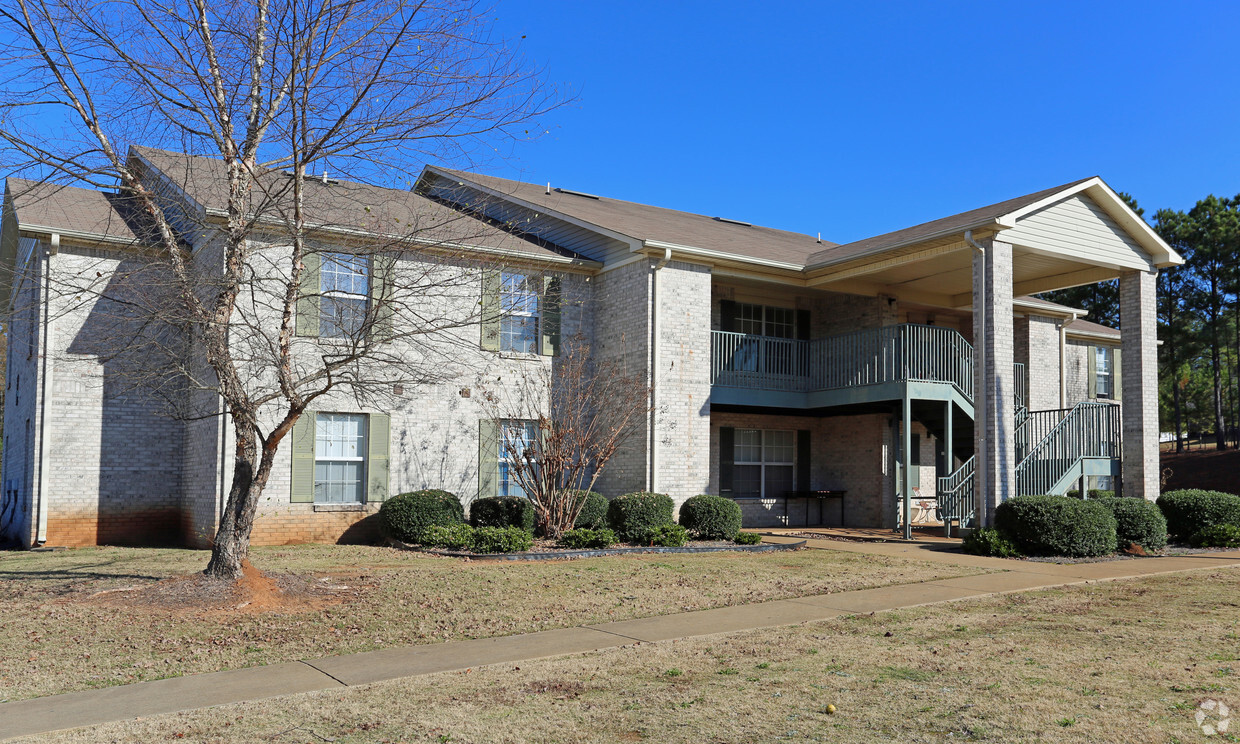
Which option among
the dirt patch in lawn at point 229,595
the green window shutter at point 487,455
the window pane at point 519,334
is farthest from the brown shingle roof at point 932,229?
the dirt patch in lawn at point 229,595

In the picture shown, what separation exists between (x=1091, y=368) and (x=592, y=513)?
1756cm

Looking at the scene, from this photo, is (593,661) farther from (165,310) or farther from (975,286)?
(975,286)

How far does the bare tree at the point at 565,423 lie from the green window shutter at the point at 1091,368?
611 inches

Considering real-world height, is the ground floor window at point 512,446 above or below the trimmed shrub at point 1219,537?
above

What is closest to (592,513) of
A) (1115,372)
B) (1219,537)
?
(1219,537)

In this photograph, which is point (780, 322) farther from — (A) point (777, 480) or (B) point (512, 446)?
(B) point (512, 446)

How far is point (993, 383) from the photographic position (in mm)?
16656

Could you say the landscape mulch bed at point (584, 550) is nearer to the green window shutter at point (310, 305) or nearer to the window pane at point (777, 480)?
the green window shutter at point (310, 305)

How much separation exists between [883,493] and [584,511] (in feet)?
25.9

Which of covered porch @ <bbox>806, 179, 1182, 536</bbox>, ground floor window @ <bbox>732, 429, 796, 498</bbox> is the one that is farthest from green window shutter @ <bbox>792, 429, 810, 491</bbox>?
covered porch @ <bbox>806, 179, 1182, 536</bbox>

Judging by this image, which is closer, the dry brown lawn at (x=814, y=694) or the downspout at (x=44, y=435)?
the dry brown lawn at (x=814, y=694)

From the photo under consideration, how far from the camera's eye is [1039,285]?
20828 mm

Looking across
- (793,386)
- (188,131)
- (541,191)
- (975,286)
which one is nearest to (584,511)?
(793,386)

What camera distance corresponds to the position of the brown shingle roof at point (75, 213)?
633 inches
